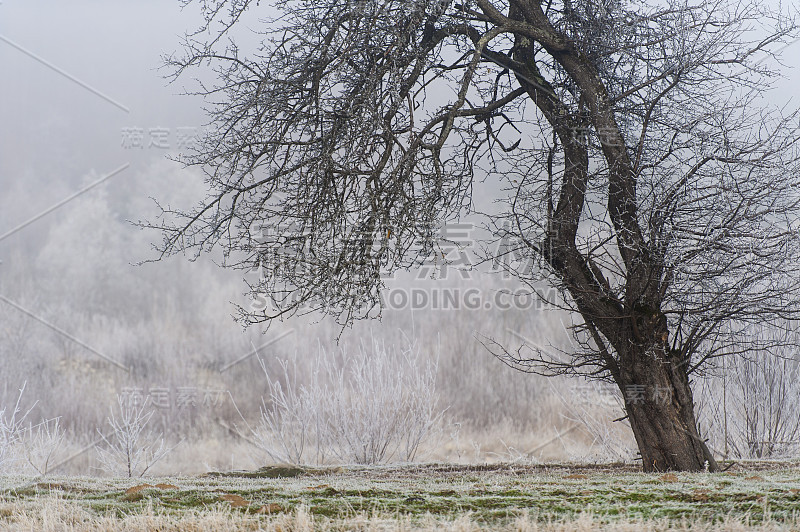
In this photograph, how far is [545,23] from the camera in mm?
5945

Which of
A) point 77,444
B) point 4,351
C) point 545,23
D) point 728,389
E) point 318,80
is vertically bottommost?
point 77,444

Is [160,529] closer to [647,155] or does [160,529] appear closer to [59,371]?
[647,155]

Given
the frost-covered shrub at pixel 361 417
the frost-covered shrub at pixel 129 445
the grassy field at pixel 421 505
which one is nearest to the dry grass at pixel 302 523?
the grassy field at pixel 421 505

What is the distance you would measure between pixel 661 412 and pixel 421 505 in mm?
2793

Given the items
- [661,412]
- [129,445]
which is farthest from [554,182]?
[129,445]

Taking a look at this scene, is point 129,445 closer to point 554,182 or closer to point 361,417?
point 361,417

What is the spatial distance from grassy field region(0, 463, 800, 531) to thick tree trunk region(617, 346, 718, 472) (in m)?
0.75

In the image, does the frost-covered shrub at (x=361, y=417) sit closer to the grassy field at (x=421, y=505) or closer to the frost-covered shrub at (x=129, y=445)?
the frost-covered shrub at (x=129, y=445)

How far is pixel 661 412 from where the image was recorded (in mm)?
5699

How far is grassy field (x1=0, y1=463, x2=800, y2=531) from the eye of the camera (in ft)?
10.4

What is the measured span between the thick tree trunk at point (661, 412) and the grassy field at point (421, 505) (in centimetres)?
75

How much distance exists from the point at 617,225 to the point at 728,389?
4.82 m

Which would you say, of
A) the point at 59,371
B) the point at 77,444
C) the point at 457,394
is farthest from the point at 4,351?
the point at 457,394

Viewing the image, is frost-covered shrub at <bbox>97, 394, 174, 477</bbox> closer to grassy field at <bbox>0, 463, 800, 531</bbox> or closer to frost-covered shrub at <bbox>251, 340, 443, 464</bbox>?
frost-covered shrub at <bbox>251, 340, 443, 464</bbox>
